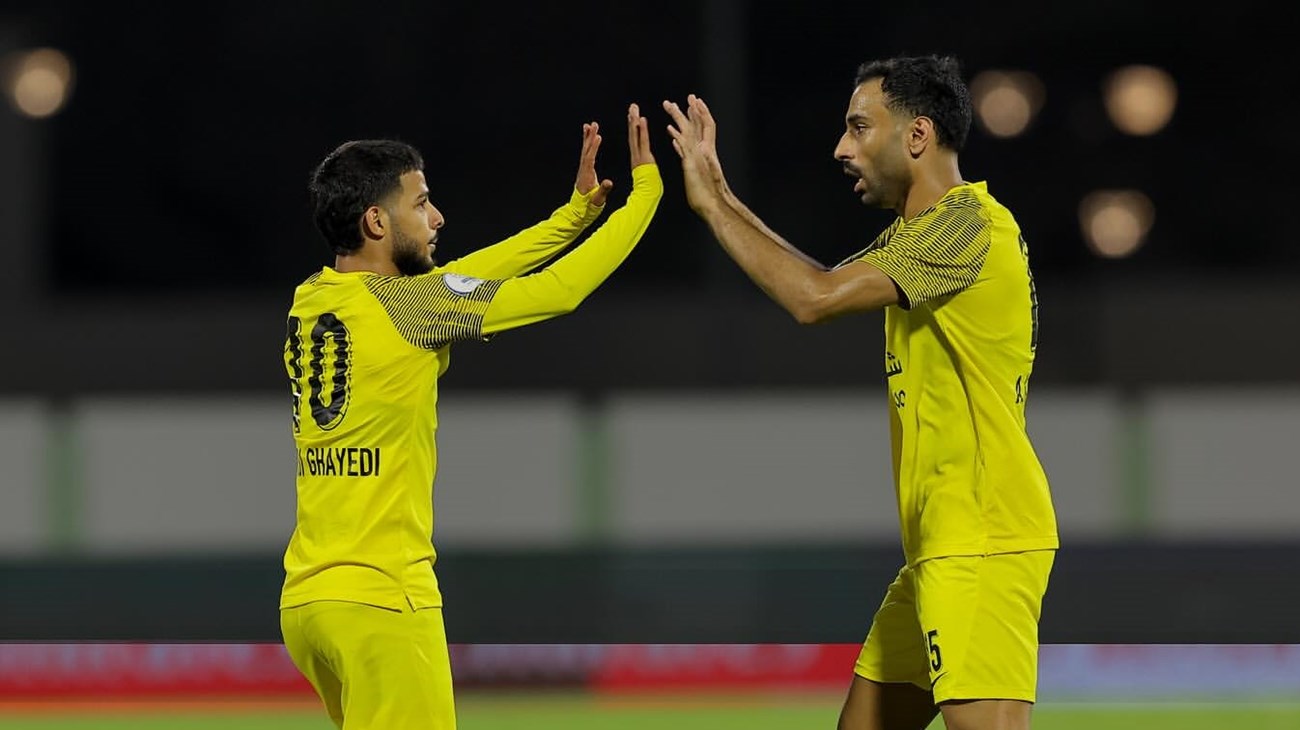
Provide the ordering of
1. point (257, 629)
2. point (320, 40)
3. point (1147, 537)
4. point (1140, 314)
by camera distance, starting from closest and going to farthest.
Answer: point (257, 629) → point (1147, 537) → point (1140, 314) → point (320, 40)

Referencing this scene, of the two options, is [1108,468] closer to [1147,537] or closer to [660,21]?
[1147,537]

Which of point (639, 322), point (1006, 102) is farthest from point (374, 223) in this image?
point (1006, 102)

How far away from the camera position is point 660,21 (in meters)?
14.3

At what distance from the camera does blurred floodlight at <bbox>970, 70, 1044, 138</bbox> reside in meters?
14.7

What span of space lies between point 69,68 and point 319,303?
34.1 feet

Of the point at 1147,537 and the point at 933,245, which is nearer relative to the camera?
the point at 933,245

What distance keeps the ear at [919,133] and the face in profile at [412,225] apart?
107 centimetres

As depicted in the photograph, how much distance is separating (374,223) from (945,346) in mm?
1286

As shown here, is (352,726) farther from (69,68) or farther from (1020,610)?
(69,68)

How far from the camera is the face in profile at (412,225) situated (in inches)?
179

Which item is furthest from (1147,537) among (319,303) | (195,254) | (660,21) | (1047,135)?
(319,303)

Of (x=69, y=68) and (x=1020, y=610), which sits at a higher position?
(x=69, y=68)

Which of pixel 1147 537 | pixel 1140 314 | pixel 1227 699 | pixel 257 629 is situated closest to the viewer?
pixel 1227 699

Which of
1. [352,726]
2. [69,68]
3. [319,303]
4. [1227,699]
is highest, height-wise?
[69,68]
